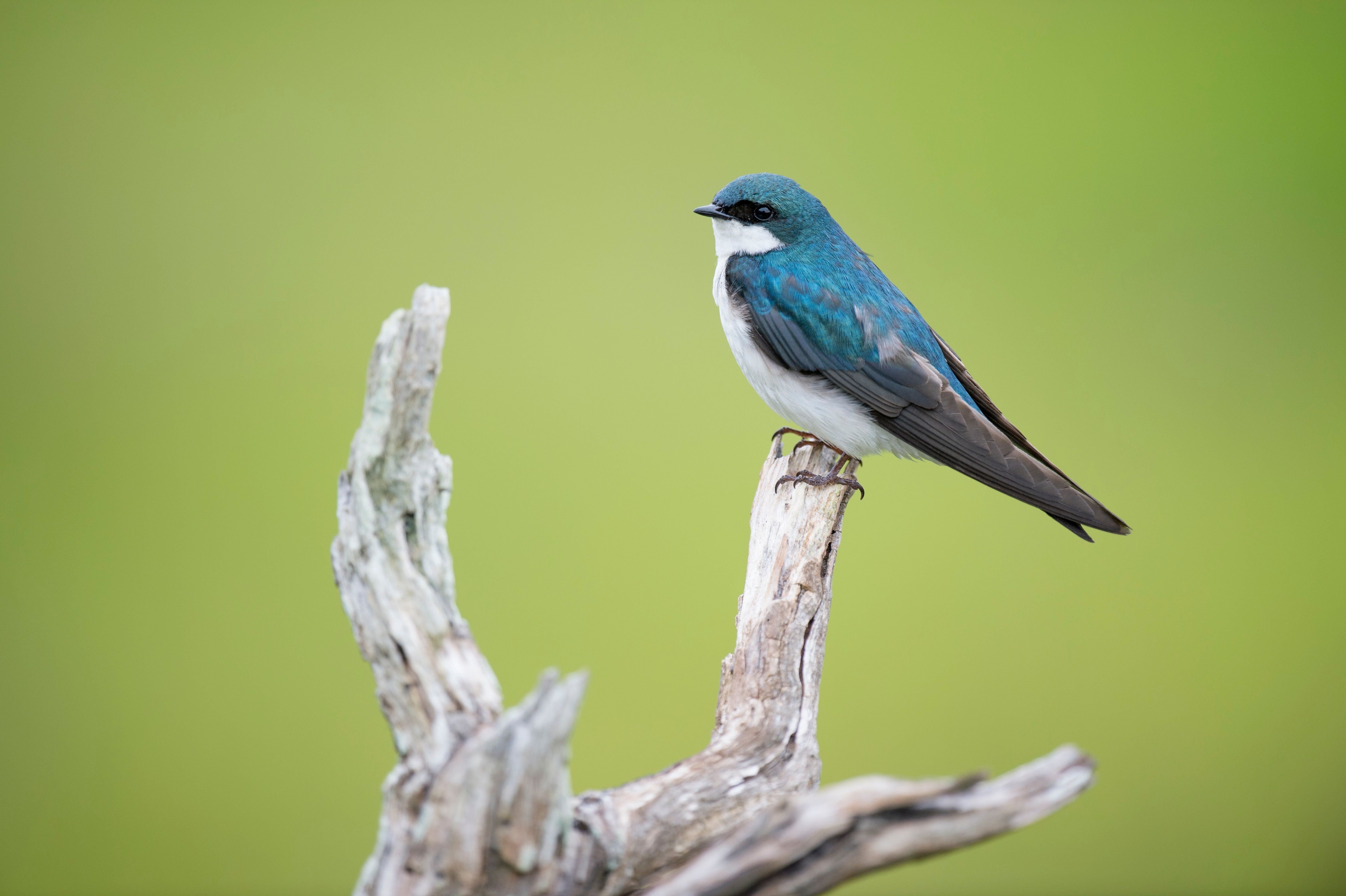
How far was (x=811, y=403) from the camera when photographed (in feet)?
9.16

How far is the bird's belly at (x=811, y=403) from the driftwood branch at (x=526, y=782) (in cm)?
100

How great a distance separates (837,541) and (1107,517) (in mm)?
748

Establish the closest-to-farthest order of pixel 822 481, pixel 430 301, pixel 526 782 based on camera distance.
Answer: pixel 526 782, pixel 430 301, pixel 822 481

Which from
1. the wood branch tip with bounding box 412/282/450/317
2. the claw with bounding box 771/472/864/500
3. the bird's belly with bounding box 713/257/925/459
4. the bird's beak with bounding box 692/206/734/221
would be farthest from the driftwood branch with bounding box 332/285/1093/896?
the bird's beak with bounding box 692/206/734/221

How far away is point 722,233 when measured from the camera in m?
3.12

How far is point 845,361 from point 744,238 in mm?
587

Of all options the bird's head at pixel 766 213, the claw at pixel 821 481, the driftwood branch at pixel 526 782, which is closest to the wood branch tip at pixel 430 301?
the driftwood branch at pixel 526 782

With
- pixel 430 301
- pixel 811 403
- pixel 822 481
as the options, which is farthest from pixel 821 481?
pixel 430 301

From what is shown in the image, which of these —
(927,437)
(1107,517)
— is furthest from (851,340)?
(1107,517)

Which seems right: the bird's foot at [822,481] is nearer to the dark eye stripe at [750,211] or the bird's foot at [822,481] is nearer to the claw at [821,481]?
the claw at [821,481]

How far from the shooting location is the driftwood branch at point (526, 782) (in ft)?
4.56

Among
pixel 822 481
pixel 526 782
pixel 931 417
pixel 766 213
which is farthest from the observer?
pixel 766 213

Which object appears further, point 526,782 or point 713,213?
point 713,213

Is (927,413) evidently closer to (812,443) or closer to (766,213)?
(812,443)
